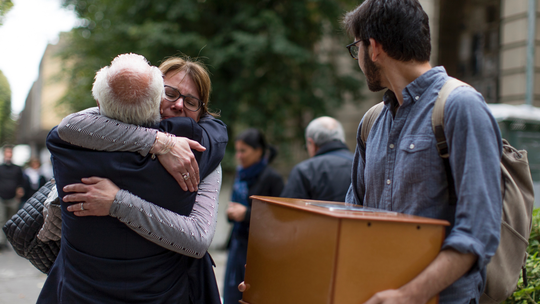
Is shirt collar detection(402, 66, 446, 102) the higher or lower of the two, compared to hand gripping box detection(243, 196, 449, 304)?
higher

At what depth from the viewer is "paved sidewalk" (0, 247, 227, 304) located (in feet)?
18.8

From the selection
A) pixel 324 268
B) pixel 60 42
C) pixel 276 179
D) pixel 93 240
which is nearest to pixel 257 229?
pixel 324 268

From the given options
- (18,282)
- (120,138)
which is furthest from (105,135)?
(18,282)

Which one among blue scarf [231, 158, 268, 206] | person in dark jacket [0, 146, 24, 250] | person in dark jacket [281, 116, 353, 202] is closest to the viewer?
person in dark jacket [281, 116, 353, 202]

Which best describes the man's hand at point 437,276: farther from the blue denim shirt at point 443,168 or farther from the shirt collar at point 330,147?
the shirt collar at point 330,147

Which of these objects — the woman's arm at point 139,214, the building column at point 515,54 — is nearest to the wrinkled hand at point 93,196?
the woman's arm at point 139,214

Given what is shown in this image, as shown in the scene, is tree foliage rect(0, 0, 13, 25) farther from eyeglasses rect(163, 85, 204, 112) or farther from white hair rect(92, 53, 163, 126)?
white hair rect(92, 53, 163, 126)

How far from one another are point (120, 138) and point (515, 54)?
29.2ft

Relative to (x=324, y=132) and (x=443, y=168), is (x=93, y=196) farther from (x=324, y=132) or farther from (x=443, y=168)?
(x=324, y=132)

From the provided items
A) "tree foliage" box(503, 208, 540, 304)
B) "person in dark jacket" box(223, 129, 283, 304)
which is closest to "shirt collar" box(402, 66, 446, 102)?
"tree foliage" box(503, 208, 540, 304)

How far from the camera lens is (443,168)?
1378mm

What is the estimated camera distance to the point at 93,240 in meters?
1.62

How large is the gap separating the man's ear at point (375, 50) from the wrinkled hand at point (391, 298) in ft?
2.68

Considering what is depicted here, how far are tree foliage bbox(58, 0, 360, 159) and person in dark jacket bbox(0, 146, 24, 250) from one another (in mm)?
2693
